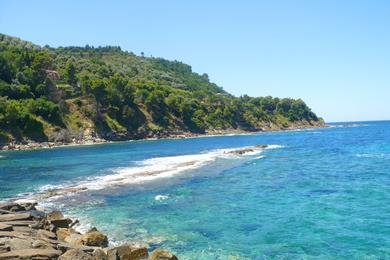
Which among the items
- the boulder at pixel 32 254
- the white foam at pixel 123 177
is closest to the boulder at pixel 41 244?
the boulder at pixel 32 254

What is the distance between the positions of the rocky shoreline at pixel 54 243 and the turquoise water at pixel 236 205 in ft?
6.75

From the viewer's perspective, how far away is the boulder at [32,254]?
1525cm

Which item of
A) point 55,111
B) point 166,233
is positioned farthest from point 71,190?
point 55,111

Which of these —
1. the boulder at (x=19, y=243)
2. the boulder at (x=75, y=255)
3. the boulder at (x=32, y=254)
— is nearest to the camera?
the boulder at (x=32, y=254)

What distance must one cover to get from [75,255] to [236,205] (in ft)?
49.5

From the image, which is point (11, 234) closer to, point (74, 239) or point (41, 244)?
point (41, 244)

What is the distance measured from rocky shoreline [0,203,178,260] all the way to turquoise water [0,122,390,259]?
206 centimetres

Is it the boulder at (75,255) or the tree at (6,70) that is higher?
the tree at (6,70)

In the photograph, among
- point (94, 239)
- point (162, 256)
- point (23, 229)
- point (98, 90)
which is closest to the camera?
point (162, 256)

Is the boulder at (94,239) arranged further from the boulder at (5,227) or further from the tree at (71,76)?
the tree at (71,76)

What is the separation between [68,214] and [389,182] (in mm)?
27972

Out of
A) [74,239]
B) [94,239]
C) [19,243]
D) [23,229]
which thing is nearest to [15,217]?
[23,229]

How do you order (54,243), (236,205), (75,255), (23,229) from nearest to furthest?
(75,255) → (54,243) → (23,229) → (236,205)

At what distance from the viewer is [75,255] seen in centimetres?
1579
